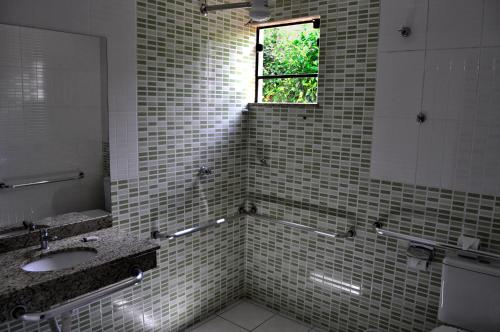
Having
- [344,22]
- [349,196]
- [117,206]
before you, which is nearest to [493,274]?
[349,196]

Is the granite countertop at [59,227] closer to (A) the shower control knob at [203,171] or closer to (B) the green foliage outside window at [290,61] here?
(A) the shower control knob at [203,171]

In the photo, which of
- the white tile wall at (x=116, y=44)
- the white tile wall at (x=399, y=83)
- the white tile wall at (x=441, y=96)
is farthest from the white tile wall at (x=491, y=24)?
the white tile wall at (x=116, y=44)

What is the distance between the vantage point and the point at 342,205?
109 inches

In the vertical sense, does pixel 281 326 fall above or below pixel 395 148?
below

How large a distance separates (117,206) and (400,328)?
6.31 ft

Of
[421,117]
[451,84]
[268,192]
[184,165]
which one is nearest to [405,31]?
[451,84]

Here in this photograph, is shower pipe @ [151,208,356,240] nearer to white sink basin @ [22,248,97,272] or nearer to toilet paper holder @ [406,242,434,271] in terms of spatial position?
toilet paper holder @ [406,242,434,271]

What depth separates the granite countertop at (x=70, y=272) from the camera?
5.31 ft

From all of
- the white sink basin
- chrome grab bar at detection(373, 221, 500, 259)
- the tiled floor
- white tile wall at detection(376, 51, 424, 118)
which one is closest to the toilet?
chrome grab bar at detection(373, 221, 500, 259)

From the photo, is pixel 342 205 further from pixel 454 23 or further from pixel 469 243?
pixel 454 23

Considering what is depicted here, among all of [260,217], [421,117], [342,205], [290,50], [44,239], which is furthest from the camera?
[260,217]

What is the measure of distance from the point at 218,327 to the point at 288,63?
2.04 metres

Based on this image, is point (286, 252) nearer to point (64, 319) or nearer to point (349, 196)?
point (349, 196)

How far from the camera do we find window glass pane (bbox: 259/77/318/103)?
3.01m
